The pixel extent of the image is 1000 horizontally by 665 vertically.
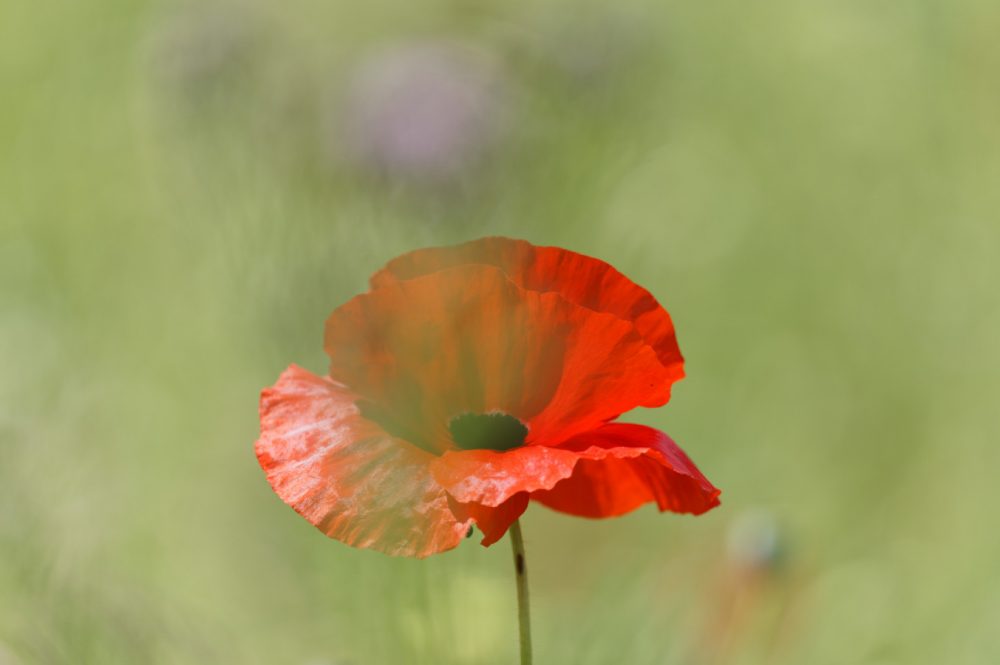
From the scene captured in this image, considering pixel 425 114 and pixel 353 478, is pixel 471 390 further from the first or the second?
pixel 425 114

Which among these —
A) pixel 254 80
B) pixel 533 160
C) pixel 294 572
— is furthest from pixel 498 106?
pixel 294 572

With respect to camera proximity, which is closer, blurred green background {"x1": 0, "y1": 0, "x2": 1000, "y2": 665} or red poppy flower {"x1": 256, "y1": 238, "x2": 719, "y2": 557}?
red poppy flower {"x1": 256, "y1": 238, "x2": 719, "y2": 557}

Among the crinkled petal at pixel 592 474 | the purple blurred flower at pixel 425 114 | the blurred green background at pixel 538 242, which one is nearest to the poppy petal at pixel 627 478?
the crinkled petal at pixel 592 474

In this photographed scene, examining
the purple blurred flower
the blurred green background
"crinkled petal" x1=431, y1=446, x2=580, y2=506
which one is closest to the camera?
"crinkled petal" x1=431, y1=446, x2=580, y2=506

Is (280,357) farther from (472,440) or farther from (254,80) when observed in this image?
(472,440)

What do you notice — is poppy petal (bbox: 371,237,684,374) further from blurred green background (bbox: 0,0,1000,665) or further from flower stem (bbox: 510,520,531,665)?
blurred green background (bbox: 0,0,1000,665)

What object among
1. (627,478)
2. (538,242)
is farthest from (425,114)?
(627,478)

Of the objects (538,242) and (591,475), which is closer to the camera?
(591,475)

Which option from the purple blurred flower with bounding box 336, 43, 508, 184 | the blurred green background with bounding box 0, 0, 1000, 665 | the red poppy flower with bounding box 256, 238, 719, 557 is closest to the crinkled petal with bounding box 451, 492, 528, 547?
the red poppy flower with bounding box 256, 238, 719, 557
